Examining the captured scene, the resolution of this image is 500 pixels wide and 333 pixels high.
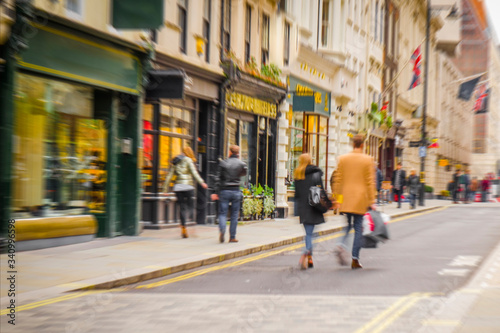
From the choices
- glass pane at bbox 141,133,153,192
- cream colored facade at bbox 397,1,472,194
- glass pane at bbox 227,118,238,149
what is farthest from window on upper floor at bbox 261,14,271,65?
cream colored facade at bbox 397,1,472,194

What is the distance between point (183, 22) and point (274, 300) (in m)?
10.9

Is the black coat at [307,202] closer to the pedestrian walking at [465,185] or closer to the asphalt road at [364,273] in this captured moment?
the asphalt road at [364,273]

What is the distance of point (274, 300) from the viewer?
7867 millimetres

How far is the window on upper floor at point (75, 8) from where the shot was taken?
508 inches

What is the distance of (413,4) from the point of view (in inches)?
1986

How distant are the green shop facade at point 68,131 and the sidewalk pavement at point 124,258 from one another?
58 centimetres

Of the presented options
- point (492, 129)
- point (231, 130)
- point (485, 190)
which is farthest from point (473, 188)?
point (492, 129)

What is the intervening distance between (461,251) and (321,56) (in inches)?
553

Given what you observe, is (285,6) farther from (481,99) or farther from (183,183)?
(481,99)

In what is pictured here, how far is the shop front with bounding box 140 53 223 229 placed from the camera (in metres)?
16.4

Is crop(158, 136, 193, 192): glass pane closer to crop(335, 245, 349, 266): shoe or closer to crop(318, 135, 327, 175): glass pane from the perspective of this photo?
crop(335, 245, 349, 266): shoe

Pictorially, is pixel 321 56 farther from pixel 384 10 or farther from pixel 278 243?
pixel 384 10

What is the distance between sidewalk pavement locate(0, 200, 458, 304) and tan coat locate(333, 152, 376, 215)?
7.55 feet

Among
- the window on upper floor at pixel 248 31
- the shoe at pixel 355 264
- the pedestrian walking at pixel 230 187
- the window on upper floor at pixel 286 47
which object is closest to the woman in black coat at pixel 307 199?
the shoe at pixel 355 264
